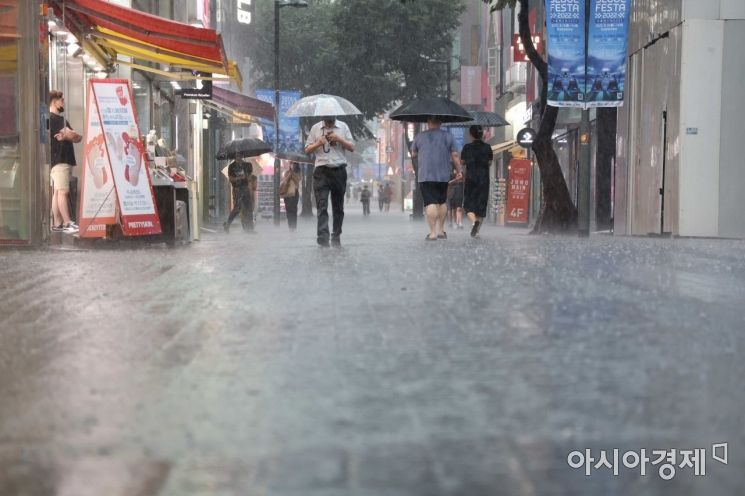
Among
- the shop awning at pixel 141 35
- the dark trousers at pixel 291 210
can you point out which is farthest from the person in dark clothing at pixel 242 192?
the shop awning at pixel 141 35

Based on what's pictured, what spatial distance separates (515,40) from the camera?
136 ft

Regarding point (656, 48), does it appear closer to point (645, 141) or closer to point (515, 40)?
point (645, 141)

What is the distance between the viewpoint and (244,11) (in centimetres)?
5281

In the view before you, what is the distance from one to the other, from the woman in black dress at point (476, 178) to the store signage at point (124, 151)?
5.81 m

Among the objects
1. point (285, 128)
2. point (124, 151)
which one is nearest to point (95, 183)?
point (124, 151)

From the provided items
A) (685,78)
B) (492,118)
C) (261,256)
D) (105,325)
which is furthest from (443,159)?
(492,118)

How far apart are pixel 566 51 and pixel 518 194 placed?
1282cm

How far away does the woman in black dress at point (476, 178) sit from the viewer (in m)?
20.0

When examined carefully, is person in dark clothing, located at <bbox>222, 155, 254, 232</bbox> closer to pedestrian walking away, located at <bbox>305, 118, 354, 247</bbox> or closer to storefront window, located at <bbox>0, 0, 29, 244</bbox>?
pedestrian walking away, located at <bbox>305, 118, 354, 247</bbox>

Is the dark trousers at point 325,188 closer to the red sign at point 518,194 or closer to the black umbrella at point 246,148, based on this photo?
the black umbrella at point 246,148

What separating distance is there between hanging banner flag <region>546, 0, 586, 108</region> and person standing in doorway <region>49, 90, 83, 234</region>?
8.18 metres

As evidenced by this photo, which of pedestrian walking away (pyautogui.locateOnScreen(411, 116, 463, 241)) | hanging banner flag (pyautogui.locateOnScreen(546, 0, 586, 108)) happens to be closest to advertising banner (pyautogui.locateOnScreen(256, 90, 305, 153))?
hanging banner flag (pyautogui.locateOnScreen(546, 0, 586, 108))

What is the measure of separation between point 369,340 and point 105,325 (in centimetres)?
157

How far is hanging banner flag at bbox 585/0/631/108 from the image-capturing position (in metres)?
20.9
